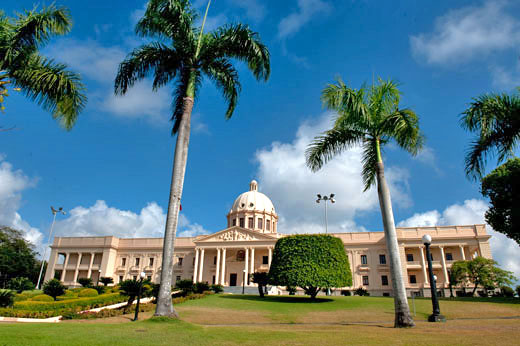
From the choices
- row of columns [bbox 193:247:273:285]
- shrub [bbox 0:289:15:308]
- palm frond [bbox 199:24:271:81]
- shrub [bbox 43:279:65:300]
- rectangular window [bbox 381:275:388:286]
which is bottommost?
shrub [bbox 0:289:15:308]

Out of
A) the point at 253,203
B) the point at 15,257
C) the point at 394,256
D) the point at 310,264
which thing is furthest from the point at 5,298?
the point at 253,203

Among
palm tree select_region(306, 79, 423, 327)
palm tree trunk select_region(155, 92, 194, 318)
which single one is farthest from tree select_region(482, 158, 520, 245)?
palm tree trunk select_region(155, 92, 194, 318)

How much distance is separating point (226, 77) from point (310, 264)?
1907 cm

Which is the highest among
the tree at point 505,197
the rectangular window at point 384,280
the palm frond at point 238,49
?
the palm frond at point 238,49

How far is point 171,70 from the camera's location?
52.4 ft

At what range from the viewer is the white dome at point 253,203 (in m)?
68.9

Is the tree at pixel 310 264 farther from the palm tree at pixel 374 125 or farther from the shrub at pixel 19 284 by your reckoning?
the shrub at pixel 19 284

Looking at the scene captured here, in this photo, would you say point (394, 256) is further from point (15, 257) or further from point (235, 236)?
point (15, 257)

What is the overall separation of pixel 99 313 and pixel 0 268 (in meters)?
51.5

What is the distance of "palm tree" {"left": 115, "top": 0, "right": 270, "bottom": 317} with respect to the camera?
14680mm

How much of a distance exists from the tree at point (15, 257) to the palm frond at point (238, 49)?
196ft

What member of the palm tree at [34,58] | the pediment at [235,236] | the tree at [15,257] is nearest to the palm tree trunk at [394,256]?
the palm tree at [34,58]

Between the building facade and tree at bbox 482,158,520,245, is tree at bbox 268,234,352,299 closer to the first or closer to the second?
tree at bbox 482,158,520,245

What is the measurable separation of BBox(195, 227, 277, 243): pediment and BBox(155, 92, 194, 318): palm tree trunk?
44.9m
